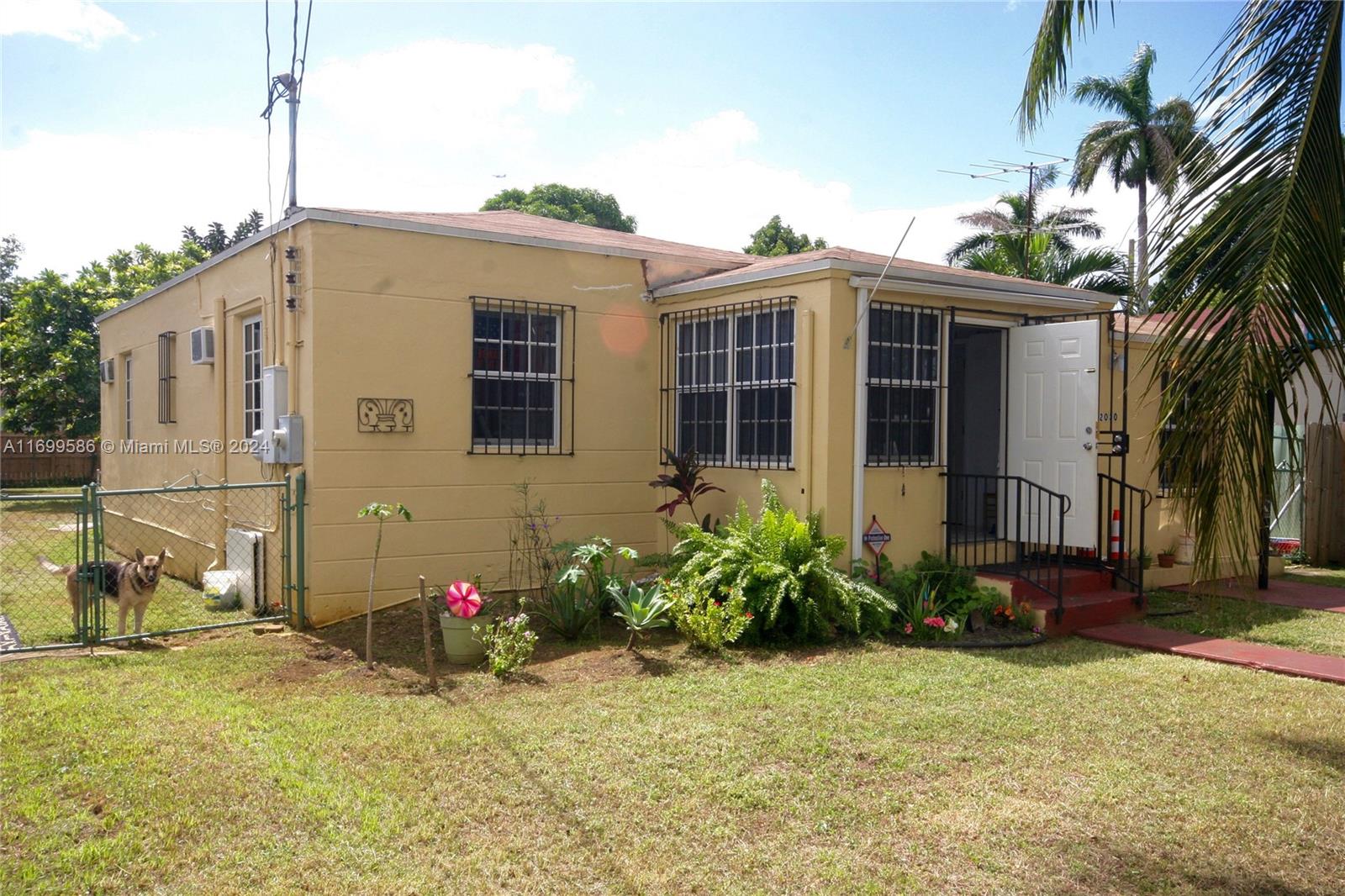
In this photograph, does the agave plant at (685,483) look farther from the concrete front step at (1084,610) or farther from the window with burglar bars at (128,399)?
the window with burglar bars at (128,399)

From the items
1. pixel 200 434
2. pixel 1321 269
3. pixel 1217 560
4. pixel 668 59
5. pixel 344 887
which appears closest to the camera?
pixel 344 887

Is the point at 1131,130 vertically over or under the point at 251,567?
over

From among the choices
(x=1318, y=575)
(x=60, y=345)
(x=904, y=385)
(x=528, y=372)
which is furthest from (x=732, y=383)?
(x=60, y=345)

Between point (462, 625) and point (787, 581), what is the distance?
235 cm

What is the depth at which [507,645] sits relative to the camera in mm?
6438

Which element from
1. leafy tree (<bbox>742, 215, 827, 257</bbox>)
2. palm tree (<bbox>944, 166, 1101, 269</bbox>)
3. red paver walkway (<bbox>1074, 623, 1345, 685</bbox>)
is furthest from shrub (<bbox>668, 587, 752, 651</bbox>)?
leafy tree (<bbox>742, 215, 827, 257</bbox>)

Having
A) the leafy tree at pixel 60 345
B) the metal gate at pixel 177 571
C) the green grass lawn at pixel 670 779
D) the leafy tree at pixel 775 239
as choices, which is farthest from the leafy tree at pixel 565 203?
the green grass lawn at pixel 670 779

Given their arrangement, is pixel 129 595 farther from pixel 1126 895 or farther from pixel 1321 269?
pixel 1321 269

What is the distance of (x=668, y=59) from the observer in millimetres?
8555

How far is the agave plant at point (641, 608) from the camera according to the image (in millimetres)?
7059

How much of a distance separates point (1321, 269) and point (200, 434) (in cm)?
1051

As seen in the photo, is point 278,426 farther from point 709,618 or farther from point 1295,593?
point 1295,593

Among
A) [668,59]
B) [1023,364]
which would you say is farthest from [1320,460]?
[668,59]

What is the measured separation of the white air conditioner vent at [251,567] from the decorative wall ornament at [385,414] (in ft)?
5.60
